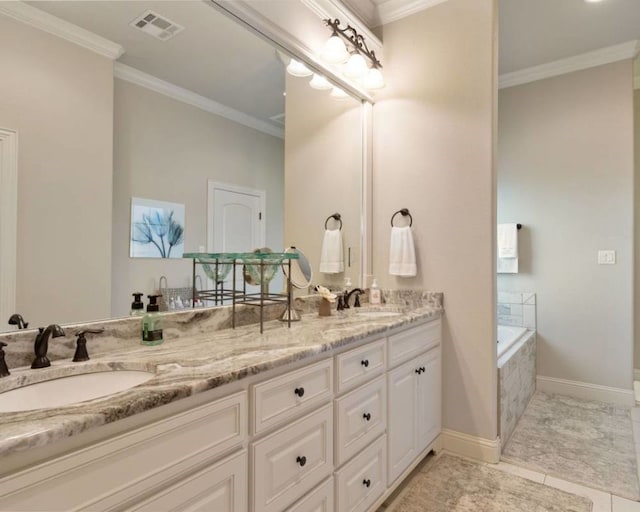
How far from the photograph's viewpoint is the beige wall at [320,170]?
6.73 ft

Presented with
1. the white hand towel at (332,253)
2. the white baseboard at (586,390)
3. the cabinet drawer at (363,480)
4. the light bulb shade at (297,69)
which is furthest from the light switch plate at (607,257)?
the light bulb shade at (297,69)

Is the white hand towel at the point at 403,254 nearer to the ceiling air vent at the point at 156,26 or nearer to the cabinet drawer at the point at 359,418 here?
the cabinet drawer at the point at 359,418

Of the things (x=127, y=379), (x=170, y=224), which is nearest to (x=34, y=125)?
(x=170, y=224)

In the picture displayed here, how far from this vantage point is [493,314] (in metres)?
2.12

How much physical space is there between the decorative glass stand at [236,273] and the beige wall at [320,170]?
1.27ft

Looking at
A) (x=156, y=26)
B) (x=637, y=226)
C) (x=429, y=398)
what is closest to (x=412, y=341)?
(x=429, y=398)

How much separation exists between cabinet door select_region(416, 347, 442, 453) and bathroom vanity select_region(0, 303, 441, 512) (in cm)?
3

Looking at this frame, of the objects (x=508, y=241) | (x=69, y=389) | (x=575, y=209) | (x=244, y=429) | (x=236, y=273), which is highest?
(x=575, y=209)

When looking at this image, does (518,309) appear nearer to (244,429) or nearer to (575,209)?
(575,209)

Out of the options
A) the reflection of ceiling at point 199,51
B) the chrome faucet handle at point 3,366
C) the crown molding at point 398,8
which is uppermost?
the crown molding at point 398,8

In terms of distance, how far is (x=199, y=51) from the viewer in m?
1.57

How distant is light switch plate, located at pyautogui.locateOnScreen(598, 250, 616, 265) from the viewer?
2.96 m

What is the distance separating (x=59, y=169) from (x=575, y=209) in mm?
3528

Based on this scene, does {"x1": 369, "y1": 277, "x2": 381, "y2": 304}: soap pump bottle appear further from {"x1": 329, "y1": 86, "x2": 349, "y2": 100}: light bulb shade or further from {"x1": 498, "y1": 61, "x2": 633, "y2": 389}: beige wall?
{"x1": 498, "y1": 61, "x2": 633, "y2": 389}: beige wall
